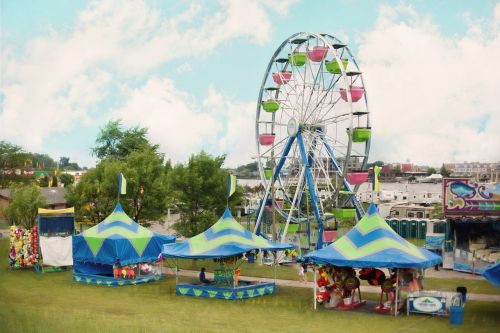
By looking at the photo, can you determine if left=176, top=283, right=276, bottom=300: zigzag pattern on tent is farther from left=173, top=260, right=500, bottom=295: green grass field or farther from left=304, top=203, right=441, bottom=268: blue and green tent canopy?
left=173, top=260, right=500, bottom=295: green grass field

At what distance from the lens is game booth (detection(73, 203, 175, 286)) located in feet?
103

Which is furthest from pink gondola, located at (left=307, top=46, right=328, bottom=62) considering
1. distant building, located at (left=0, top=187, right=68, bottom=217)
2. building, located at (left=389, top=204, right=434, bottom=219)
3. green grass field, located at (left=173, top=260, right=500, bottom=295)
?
distant building, located at (left=0, top=187, right=68, bottom=217)

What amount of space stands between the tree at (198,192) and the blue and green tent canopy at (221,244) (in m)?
13.5

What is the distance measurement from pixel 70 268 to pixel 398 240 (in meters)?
17.8

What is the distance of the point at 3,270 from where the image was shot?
35.9 m

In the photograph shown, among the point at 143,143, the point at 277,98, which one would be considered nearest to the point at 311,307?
the point at 277,98

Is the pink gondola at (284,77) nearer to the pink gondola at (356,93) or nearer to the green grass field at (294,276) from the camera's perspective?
the pink gondola at (356,93)

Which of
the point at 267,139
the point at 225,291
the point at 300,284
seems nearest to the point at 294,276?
the point at 300,284

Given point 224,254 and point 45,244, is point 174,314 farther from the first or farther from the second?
point 45,244

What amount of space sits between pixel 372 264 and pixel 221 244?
6.65 metres

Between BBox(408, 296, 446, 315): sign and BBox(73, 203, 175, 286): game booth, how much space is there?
12.0 meters

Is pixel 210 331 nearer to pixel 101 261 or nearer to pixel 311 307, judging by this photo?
pixel 311 307

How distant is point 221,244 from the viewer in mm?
28594

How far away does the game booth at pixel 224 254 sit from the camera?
27.9 metres
